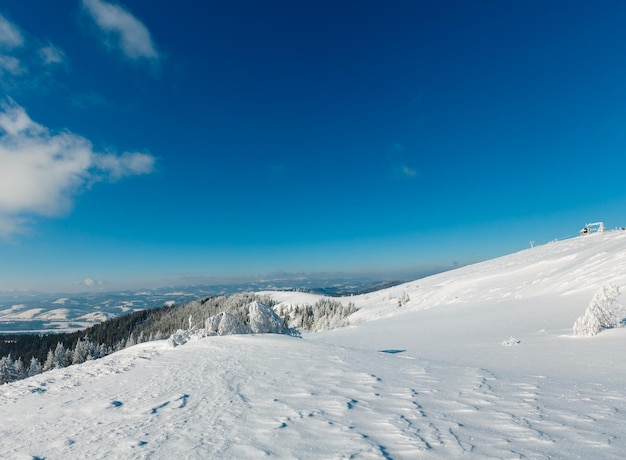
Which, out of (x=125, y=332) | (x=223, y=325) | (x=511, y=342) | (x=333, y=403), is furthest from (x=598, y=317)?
(x=125, y=332)

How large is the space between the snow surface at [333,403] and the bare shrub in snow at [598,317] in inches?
20.3

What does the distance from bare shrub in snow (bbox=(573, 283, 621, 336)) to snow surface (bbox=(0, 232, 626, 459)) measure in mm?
516

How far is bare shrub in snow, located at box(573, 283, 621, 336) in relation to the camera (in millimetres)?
14727

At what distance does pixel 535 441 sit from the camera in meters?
5.09

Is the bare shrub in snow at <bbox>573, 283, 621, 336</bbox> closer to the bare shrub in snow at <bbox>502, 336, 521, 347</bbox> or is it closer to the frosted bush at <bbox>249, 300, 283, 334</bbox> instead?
the bare shrub in snow at <bbox>502, 336, 521, 347</bbox>

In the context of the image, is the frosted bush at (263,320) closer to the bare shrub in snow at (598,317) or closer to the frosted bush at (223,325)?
the frosted bush at (223,325)

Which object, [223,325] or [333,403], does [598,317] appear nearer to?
[333,403]

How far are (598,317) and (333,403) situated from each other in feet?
49.3

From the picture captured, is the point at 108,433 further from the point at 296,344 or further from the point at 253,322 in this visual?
the point at 253,322

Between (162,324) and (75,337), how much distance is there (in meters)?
33.7

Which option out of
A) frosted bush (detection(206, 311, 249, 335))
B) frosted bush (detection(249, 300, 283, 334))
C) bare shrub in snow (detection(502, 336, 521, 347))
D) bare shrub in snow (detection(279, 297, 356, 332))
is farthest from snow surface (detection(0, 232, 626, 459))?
bare shrub in snow (detection(279, 297, 356, 332))

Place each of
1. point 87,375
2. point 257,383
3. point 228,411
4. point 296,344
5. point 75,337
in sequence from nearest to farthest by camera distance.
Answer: point 228,411 → point 257,383 → point 87,375 → point 296,344 → point 75,337

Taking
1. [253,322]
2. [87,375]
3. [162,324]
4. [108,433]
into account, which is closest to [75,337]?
[162,324]

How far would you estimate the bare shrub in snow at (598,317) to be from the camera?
14.7 meters
